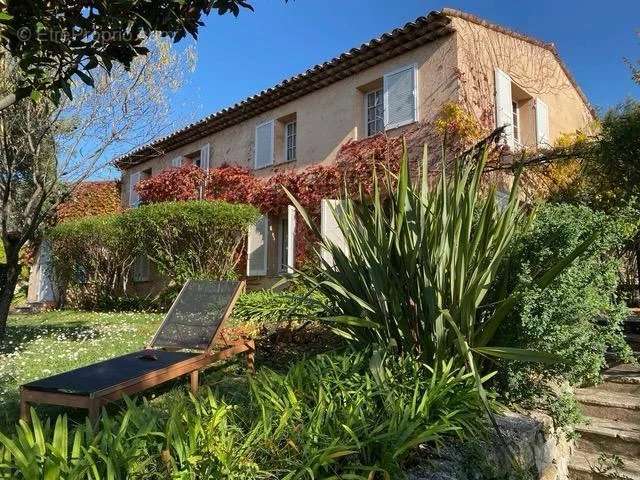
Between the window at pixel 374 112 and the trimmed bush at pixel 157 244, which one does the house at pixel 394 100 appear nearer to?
the window at pixel 374 112

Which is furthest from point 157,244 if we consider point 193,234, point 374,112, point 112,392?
point 112,392

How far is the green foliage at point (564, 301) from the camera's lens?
128 inches

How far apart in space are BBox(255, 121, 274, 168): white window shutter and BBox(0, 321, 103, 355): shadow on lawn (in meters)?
5.58

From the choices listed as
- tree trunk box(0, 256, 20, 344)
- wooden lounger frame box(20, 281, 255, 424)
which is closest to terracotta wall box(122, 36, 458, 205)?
tree trunk box(0, 256, 20, 344)

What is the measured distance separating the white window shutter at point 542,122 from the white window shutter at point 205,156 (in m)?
8.48

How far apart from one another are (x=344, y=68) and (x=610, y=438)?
→ 8.67m

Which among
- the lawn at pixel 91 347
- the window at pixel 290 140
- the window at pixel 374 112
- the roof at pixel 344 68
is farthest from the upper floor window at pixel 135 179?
the window at pixel 374 112

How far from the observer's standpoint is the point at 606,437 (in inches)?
145

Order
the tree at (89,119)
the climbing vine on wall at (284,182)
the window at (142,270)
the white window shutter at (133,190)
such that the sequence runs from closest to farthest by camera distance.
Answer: the tree at (89,119)
the climbing vine on wall at (284,182)
the window at (142,270)
the white window shutter at (133,190)

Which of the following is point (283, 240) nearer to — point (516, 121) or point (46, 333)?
point (46, 333)

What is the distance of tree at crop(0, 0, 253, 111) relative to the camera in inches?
139

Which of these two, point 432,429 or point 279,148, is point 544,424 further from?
point 279,148

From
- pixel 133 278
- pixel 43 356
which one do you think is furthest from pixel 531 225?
pixel 133 278

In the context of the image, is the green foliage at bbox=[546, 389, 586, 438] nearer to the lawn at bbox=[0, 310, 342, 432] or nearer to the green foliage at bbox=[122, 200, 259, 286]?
the lawn at bbox=[0, 310, 342, 432]
